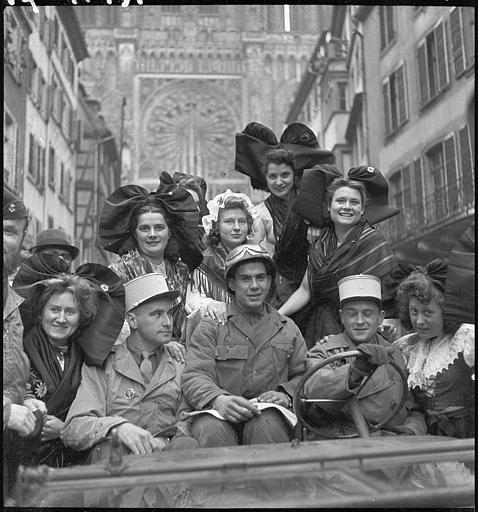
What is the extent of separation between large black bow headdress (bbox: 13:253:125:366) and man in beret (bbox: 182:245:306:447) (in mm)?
433

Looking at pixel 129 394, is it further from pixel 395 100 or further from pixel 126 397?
pixel 395 100

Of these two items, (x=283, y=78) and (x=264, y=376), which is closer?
(x=264, y=376)

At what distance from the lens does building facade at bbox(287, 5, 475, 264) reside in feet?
15.8

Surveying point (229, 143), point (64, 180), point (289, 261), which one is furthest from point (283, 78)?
point (289, 261)

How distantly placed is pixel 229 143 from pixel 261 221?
5032 millimetres

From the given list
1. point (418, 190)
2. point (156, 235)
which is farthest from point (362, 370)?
point (418, 190)

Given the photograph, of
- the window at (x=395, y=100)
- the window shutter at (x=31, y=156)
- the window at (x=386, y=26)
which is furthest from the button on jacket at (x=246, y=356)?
the window at (x=395, y=100)

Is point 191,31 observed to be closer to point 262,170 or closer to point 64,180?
point 262,170

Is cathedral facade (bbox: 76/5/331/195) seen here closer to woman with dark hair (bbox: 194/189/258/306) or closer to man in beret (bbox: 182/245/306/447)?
woman with dark hair (bbox: 194/189/258/306)

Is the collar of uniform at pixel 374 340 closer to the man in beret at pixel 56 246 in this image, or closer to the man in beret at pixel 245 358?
the man in beret at pixel 245 358

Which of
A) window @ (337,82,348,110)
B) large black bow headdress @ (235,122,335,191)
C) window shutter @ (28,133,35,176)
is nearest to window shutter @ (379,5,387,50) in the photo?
window @ (337,82,348,110)

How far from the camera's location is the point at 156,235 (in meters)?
4.29

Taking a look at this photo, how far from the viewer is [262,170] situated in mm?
5004

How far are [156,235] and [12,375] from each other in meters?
1.34
